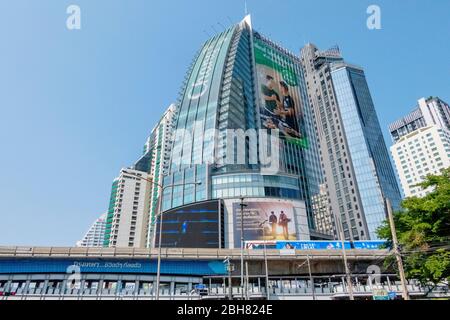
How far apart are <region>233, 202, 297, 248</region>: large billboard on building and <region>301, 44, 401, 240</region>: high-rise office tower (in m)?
48.2

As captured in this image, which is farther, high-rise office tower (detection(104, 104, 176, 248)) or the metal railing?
high-rise office tower (detection(104, 104, 176, 248))

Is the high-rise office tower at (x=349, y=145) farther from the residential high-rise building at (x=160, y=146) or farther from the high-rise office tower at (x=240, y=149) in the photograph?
the residential high-rise building at (x=160, y=146)

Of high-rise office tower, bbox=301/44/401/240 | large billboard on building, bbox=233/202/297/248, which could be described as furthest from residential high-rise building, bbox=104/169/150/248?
high-rise office tower, bbox=301/44/401/240

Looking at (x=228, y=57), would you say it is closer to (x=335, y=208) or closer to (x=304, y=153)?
(x=304, y=153)

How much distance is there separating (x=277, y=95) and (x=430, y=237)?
4058 inches

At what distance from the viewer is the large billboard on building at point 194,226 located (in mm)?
71750

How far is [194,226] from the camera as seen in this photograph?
7581 cm

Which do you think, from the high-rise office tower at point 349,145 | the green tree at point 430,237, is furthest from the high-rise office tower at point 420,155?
the green tree at point 430,237

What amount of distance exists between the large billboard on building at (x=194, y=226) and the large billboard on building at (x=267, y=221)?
4.54 metres

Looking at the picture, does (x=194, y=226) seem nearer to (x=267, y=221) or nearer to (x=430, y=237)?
(x=267, y=221)

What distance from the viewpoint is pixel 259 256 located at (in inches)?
1984

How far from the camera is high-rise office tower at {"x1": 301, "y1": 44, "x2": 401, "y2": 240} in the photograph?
12900 cm

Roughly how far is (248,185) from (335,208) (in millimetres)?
67655

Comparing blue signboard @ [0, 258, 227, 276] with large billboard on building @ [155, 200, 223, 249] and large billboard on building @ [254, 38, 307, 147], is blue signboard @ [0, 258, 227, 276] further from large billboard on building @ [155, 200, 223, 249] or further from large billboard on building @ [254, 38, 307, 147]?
large billboard on building @ [254, 38, 307, 147]
